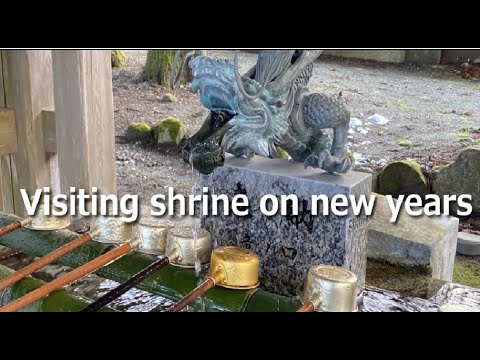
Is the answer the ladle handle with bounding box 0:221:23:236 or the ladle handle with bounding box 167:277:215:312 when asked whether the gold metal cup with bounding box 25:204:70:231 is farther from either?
the ladle handle with bounding box 167:277:215:312

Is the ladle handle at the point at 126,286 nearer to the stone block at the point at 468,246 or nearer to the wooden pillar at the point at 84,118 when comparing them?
the wooden pillar at the point at 84,118

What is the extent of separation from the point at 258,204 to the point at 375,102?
528cm

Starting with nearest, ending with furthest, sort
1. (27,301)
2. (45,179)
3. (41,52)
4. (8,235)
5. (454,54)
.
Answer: (27,301)
(8,235)
(41,52)
(45,179)
(454,54)

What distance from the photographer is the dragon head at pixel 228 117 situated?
5.26 ft

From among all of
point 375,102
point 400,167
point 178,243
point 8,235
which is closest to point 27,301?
point 178,243

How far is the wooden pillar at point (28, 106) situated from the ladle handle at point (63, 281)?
1.41 meters

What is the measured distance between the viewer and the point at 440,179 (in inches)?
188

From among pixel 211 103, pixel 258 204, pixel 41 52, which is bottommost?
pixel 258 204

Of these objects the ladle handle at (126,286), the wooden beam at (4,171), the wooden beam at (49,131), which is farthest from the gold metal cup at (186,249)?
the wooden beam at (4,171)

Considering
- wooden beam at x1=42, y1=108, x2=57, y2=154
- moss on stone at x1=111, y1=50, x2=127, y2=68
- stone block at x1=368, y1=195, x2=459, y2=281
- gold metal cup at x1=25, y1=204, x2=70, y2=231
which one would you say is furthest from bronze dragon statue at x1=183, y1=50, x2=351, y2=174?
moss on stone at x1=111, y1=50, x2=127, y2=68

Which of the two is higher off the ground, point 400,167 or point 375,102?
point 375,102

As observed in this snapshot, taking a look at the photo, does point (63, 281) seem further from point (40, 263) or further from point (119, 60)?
point (119, 60)

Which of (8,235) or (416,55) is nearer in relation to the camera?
(8,235)

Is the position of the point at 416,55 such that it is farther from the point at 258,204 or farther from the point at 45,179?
the point at 258,204
